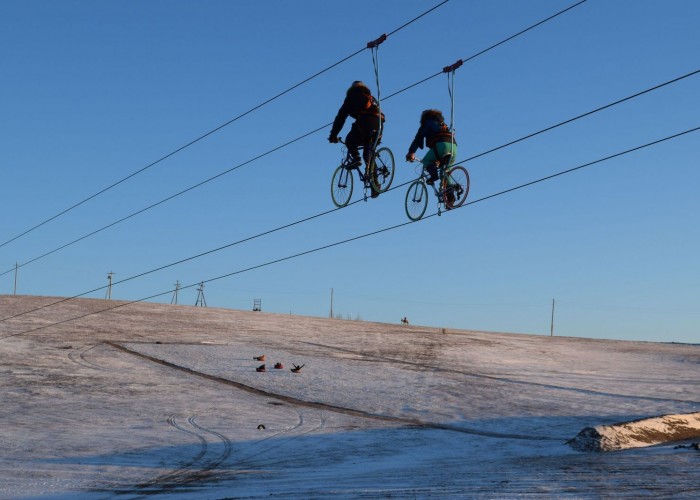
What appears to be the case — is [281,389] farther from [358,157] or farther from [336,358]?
[358,157]

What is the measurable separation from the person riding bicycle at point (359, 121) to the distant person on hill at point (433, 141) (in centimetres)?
95

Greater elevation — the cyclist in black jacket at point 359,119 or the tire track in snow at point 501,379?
the cyclist in black jacket at point 359,119

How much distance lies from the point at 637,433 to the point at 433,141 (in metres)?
7.94

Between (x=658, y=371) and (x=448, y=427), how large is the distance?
588 inches

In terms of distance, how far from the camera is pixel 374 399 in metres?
24.7

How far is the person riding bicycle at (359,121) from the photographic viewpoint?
772 inches

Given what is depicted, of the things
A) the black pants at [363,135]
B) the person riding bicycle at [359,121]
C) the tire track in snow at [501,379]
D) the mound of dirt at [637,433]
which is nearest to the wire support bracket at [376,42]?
the person riding bicycle at [359,121]

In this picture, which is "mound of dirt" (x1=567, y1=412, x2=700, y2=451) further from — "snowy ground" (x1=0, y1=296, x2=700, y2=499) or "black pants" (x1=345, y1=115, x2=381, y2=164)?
"black pants" (x1=345, y1=115, x2=381, y2=164)

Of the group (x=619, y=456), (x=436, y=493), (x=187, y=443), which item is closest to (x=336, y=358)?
(x=187, y=443)

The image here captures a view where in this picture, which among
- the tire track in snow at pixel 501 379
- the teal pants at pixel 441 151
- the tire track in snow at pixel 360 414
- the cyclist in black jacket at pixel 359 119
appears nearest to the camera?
the teal pants at pixel 441 151

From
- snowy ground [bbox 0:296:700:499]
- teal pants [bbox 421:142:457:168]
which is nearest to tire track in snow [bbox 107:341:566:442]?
snowy ground [bbox 0:296:700:499]

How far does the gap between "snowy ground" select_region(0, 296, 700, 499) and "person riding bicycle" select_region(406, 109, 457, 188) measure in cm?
662

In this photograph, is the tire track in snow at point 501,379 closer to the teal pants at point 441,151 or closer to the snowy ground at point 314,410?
the snowy ground at point 314,410

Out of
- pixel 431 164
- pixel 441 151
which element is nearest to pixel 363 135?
pixel 431 164
